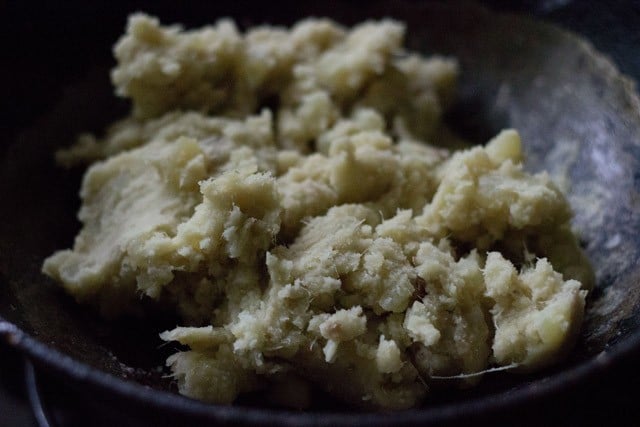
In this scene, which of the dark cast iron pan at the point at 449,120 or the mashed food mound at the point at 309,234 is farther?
the mashed food mound at the point at 309,234

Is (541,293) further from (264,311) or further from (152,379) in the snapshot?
(152,379)

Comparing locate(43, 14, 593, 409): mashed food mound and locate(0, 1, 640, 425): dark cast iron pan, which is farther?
locate(43, 14, 593, 409): mashed food mound

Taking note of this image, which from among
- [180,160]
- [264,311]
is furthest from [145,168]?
[264,311]

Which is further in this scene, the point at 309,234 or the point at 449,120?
the point at 449,120

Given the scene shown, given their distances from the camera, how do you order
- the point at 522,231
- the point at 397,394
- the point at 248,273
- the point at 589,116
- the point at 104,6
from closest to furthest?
the point at 397,394
the point at 248,273
the point at 522,231
the point at 589,116
the point at 104,6
